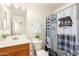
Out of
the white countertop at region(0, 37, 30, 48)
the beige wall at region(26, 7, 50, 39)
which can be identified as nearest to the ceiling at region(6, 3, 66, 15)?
the beige wall at region(26, 7, 50, 39)

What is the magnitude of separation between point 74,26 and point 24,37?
750 millimetres

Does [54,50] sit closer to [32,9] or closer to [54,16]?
[54,16]

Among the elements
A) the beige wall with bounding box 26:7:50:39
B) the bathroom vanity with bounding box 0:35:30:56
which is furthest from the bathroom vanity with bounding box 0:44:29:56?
the beige wall with bounding box 26:7:50:39

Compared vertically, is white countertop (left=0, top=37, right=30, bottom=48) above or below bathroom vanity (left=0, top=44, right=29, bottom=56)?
above

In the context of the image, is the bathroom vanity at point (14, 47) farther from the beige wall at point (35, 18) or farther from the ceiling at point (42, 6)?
the ceiling at point (42, 6)

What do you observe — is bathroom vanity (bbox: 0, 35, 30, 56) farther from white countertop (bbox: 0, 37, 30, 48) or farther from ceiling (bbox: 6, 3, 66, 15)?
ceiling (bbox: 6, 3, 66, 15)

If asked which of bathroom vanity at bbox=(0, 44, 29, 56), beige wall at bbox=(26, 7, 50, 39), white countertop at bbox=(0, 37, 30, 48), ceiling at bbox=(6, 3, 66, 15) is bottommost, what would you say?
bathroom vanity at bbox=(0, 44, 29, 56)

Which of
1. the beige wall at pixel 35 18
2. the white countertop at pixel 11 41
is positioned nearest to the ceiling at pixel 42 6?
the beige wall at pixel 35 18

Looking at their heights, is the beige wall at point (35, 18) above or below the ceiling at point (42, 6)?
below

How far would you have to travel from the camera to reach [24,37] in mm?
1722

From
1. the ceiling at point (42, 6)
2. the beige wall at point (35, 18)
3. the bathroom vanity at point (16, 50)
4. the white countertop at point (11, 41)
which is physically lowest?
the bathroom vanity at point (16, 50)

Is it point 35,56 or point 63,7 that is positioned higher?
point 63,7

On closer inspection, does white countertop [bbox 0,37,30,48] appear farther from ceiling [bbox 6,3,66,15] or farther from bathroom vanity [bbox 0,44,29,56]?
ceiling [bbox 6,3,66,15]

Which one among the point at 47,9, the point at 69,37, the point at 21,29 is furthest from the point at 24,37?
the point at 69,37
